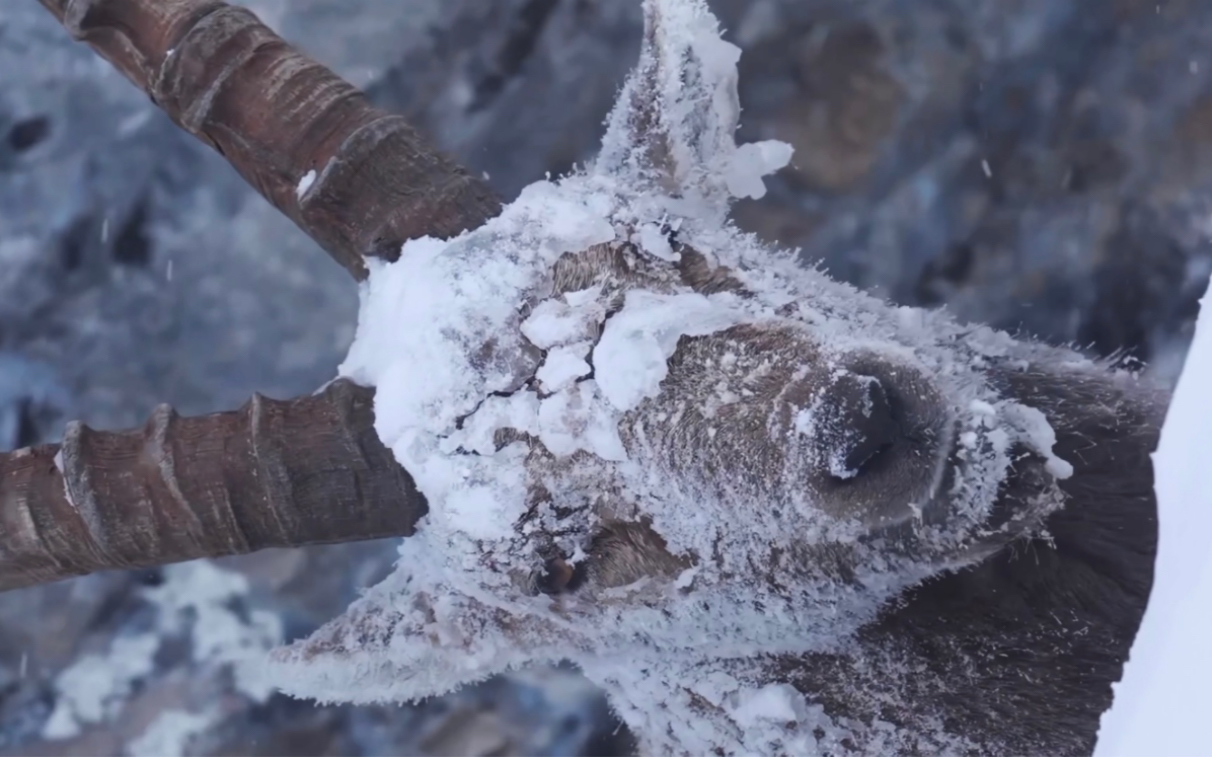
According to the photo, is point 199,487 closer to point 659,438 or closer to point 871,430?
point 659,438

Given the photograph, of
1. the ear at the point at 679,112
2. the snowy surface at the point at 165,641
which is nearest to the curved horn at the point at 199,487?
the ear at the point at 679,112

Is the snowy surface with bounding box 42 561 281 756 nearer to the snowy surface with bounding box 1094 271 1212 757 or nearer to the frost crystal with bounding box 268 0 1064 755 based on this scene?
the frost crystal with bounding box 268 0 1064 755

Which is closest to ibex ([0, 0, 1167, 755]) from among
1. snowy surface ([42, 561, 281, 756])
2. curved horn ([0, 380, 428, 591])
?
curved horn ([0, 380, 428, 591])

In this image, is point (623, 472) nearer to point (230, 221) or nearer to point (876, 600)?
point (876, 600)

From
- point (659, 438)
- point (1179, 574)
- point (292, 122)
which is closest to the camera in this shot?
point (1179, 574)

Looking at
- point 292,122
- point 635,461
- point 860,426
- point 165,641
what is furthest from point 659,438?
point 165,641

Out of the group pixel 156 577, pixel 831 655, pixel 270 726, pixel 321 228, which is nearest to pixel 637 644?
pixel 831 655

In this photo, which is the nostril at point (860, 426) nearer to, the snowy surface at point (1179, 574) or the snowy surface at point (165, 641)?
the snowy surface at point (1179, 574)

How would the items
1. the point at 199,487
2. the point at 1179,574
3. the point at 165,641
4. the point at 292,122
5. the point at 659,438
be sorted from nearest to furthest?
the point at 1179,574
the point at 659,438
the point at 199,487
the point at 292,122
the point at 165,641
